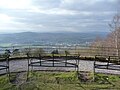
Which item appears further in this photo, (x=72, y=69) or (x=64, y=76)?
(x=72, y=69)

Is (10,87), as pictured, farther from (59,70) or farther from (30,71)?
(59,70)

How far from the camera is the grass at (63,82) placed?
14423 mm

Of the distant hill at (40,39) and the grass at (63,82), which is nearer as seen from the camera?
the grass at (63,82)

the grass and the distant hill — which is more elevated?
the distant hill

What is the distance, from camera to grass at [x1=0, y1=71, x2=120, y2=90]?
14423 millimetres

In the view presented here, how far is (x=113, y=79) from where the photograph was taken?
17.0 meters

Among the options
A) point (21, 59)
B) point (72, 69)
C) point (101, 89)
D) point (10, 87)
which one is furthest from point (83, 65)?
point (10, 87)

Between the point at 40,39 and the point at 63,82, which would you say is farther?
the point at 40,39

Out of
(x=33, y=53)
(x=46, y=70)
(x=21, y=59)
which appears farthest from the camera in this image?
(x=33, y=53)

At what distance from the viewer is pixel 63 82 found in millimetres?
15977

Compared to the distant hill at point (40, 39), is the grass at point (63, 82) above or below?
below

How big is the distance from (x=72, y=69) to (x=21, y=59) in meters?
6.02

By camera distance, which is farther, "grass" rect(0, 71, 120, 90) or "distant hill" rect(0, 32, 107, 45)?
"distant hill" rect(0, 32, 107, 45)

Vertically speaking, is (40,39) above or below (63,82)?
above
